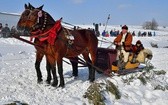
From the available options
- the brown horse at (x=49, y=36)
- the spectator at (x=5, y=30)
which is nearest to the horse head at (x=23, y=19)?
the brown horse at (x=49, y=36)

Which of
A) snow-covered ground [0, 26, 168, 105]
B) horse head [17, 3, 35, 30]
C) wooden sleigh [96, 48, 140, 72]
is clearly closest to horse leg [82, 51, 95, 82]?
snow-covered ground [0, 26, 168, 105]

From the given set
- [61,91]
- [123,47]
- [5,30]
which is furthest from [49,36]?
[5,30]

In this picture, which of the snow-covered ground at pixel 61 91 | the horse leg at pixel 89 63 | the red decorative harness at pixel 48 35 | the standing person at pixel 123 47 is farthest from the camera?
the standing person at pixel 123 47

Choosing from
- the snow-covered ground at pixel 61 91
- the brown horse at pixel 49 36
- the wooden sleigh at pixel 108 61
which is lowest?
the snow-covered ground at pixel 61 91

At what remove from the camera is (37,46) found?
938cm

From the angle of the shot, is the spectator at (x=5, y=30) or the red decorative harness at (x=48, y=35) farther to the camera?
the spectator at (x=5, y=30)

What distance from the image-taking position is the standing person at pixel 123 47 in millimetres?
11281

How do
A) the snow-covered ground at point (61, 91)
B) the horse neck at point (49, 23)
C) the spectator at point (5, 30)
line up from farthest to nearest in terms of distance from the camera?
1. the spectator at point (5, 30)
2. the horse neck at point (49, 23)
3. the snow-covered ground at point (61, 91)

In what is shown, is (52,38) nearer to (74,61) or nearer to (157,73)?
(74,61)

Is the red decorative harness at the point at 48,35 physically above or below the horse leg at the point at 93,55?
above

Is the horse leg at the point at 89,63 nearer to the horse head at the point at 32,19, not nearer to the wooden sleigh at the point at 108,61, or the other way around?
the wooden sleigh at the point at 108,61

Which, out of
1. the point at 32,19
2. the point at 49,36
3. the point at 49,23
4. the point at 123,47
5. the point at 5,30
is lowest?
the point at 123,47

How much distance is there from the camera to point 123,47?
447 inches

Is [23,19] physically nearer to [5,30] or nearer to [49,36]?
[49,36]
